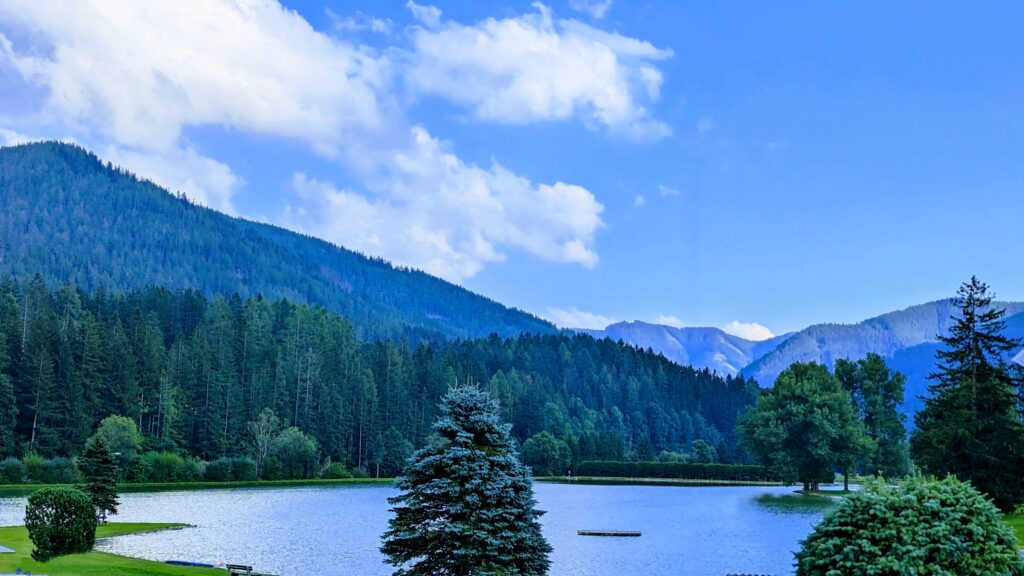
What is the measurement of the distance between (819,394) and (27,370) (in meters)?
106

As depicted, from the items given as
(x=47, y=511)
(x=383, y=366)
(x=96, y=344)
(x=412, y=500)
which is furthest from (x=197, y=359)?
(x=412, y=500)

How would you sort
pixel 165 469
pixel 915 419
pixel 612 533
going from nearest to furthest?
pixel 612 533 → pixel 915 419 → pixel 165 469

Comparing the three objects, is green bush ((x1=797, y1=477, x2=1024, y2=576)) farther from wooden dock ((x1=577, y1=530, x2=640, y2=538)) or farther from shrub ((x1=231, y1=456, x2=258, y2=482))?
shrub ((x1=231, y1=456, x2=258, y2=482))

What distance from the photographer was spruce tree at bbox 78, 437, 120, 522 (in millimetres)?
55281

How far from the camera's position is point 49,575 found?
3127cm

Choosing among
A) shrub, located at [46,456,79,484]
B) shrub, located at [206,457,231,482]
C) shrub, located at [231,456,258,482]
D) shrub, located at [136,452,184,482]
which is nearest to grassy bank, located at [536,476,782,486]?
shrub, located at [231,456,258,482]

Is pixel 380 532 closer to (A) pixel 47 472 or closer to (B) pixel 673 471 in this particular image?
(A) pixel 47 472

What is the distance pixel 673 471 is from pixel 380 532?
111 m

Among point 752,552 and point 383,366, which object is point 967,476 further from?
point 383,366

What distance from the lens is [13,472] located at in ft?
324

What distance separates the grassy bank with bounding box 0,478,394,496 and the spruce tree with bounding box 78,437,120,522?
88.7 ft

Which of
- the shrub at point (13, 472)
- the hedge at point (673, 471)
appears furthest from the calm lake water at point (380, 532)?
the hedge at point (673, 471)

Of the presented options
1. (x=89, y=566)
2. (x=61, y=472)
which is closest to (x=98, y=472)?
(x=89, y=566)

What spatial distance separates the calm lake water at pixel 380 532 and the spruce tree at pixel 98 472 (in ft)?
17.2
